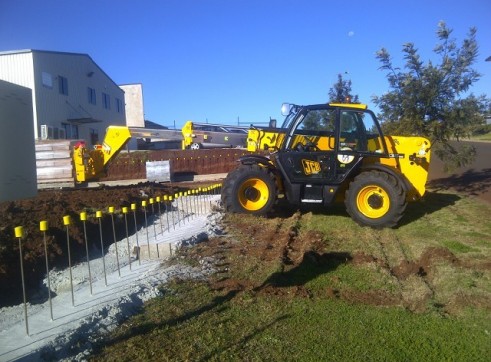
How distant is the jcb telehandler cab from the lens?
9.24 m

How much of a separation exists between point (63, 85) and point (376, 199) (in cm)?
2759

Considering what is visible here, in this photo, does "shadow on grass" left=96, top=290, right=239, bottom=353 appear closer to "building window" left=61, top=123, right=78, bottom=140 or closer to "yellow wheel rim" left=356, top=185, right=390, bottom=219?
"yellow wheel rim" left=356, top=185, right=390, bottom=219

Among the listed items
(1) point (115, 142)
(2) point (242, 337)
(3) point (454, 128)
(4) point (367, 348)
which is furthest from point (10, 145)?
(3) point (454, 128)

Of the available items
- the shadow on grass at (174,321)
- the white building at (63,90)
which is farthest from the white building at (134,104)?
the shadow on grass at (174,321)

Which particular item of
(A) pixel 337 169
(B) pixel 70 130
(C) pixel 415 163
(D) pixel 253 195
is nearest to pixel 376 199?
(A) pixel 337 169

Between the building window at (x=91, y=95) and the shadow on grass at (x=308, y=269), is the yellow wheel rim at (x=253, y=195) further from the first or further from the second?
the building window at (x=91, y=95)

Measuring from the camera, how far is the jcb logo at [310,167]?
9547 mm

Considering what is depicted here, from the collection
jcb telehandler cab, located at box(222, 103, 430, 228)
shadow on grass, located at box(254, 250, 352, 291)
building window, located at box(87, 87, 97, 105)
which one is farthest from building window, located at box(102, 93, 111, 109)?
shadow on grass, located at box(254, 250, 352, 291)

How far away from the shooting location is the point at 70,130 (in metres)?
32.1

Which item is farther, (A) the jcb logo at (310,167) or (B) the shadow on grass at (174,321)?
(A) the jcb logo at (310,167)

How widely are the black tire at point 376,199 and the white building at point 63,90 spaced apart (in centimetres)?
2265

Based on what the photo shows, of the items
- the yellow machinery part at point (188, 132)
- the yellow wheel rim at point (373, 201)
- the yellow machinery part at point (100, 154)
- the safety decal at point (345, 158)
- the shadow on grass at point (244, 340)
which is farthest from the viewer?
the yellow machinery part at point (100, 154)

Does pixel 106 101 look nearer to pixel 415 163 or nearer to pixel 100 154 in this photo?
pixel 100 154

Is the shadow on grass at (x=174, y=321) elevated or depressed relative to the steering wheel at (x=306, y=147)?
depressed
